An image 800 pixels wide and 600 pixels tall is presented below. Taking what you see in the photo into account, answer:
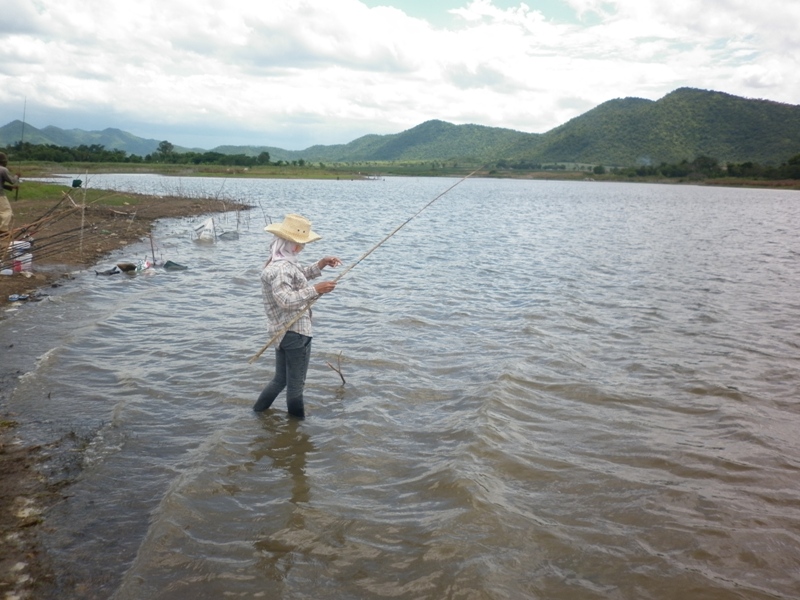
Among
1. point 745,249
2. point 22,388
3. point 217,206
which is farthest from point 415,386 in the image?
point 217,206

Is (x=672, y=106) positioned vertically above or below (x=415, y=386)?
above

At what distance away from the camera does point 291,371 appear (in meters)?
6.29

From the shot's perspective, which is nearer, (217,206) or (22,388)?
(22,388)

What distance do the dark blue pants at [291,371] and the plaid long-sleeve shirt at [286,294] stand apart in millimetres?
94

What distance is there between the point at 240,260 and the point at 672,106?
148 metres

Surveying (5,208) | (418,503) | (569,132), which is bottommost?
(418,503)

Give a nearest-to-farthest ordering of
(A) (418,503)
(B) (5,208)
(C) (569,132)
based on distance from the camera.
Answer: (A) (418,503) → (B) (5,208) → (C) (569,132)

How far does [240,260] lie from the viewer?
1905 cm

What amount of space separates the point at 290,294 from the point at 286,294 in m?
0.04

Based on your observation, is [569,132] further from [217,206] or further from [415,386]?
[415,386]

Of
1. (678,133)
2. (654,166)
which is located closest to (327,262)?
(654,166)

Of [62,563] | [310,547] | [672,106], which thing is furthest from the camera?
[672,106]

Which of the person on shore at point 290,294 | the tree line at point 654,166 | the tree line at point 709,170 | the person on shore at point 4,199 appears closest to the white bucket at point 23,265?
the person on shore at point 4,199

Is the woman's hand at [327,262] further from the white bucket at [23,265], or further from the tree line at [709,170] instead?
the tree line at [709,170]
